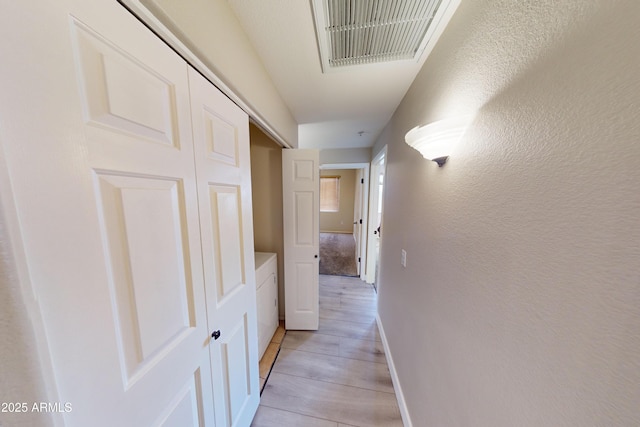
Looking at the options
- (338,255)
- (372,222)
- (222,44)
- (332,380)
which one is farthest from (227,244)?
(338,255)

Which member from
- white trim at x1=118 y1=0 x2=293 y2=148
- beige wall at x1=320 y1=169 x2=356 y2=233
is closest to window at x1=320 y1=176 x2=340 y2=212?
beige wall at x1=320 y1=169 x2=356 y2=233

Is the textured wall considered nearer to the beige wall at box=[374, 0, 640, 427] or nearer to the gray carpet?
the gray carpet

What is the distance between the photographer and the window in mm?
6663

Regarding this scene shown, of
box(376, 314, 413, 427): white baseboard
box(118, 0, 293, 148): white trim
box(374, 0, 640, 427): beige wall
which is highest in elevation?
box(118, 0, 293, 148): white trim

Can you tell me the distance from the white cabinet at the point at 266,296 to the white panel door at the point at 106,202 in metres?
1.01

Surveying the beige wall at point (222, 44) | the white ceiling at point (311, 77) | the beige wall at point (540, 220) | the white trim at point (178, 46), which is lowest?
the beige wall at point (540, 220)

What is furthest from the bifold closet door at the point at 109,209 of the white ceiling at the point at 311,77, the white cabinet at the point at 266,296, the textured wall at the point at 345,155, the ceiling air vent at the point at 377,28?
the textured wall at the point at 345,155

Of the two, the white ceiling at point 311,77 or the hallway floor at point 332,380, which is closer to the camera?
the white ceiling at point 311,77

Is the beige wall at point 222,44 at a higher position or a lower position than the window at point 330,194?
higher

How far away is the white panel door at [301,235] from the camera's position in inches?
77.9

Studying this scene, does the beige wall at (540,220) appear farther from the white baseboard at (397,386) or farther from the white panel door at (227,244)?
the white panel door at (227,244)

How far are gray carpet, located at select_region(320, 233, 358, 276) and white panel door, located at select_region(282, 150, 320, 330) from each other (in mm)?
1522

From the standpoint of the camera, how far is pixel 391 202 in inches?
75.4

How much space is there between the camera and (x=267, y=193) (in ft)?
7.04
